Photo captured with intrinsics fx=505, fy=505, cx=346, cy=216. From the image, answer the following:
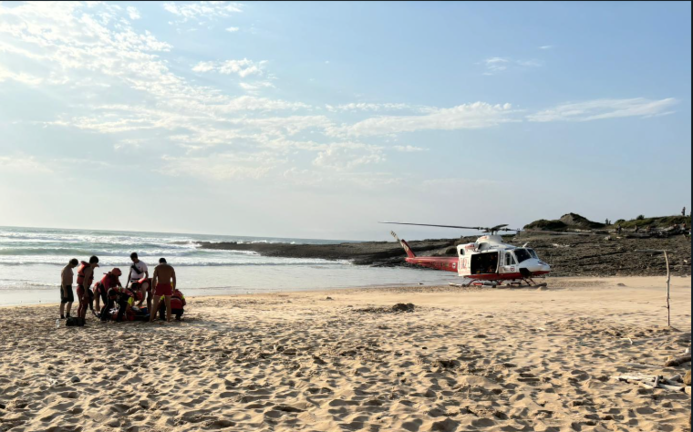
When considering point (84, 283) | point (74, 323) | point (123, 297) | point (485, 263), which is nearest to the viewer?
point (74, 323)

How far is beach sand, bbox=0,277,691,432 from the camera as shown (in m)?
5.20

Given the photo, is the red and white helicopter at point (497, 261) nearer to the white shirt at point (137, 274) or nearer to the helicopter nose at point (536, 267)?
the helicopter nose at point (536, 267)

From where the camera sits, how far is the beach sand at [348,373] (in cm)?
520

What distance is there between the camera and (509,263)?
20688 mm

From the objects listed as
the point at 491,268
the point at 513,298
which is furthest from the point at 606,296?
the point at 491,268

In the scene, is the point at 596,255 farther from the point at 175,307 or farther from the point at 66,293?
the point at 66,293

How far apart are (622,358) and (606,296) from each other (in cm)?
951

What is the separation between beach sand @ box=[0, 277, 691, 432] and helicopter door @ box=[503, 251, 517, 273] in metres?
8.54

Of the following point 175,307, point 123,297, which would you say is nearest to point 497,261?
point 175,307

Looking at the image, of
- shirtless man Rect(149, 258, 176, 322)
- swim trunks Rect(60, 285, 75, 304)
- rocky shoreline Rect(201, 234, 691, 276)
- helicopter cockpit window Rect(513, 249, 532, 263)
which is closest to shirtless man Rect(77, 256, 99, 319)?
swim trunks Rect(60, 285, 75, 304)

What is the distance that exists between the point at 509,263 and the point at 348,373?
15343mm

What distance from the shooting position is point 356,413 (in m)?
5.36

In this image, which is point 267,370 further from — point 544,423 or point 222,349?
point 544,423

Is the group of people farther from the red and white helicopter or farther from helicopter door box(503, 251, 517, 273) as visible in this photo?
helicopter door box(503, 251, 517, 273)
